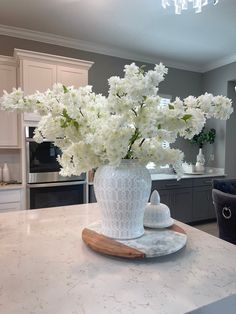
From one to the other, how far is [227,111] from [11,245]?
43.1 inches

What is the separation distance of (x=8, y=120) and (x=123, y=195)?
8.36ft

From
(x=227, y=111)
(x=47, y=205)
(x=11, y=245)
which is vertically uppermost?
(x=227, y=111)

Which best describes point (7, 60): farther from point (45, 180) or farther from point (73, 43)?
point (45, 180)

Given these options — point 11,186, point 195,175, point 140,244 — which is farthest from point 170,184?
point 140,244

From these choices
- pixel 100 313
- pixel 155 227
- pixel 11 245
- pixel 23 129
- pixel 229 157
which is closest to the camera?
pixel 100 313

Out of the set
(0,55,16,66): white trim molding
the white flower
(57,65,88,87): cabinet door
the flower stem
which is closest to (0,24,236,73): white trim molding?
(0,55,16,66): white trim molding

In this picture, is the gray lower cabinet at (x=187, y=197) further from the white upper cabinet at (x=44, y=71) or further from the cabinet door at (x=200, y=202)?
the white upper cabinet at (x=44, y=71)

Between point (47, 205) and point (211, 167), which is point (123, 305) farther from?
point (211, 167)

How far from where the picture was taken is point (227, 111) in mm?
1039

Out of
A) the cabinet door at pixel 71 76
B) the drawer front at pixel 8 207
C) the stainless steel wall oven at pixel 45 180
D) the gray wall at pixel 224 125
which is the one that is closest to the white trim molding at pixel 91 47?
the gray wall at pixel 224 125

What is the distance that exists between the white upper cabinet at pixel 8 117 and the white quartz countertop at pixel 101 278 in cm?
A: 208

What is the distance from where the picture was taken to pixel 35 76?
9.82 feet

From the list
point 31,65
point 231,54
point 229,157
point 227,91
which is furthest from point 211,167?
point 31,65

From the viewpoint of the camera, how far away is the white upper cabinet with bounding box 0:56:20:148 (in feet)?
10.1
